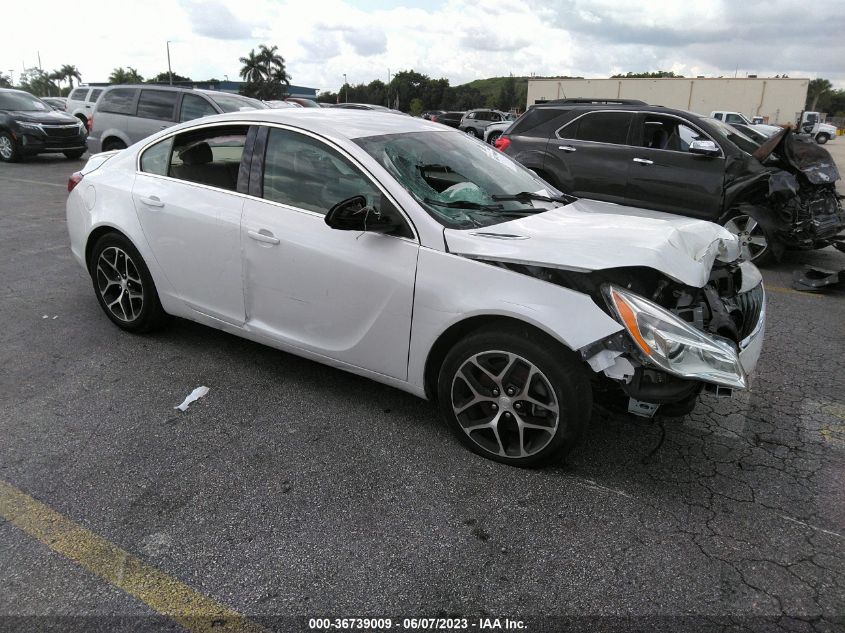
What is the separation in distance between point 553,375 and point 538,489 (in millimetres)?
554

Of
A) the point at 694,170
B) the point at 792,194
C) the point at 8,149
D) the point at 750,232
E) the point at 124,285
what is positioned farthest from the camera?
the point at 8,149

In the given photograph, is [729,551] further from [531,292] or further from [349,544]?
[349,544]

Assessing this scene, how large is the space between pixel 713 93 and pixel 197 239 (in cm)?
5799

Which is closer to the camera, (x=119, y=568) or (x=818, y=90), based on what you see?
(x=119, y=568)

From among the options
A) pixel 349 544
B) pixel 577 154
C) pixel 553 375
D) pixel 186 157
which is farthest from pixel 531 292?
pixel 577 154

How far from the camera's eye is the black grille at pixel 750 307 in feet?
10.4

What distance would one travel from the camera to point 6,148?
15016mm

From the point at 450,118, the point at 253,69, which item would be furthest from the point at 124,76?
the point at 450,118

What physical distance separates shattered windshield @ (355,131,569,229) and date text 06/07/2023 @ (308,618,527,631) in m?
1.77

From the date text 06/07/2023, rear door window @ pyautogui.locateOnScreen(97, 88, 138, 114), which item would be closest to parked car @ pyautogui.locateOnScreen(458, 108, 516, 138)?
rear door window @ pyautogui.locateOnScreen(97, 88, 138, 114)

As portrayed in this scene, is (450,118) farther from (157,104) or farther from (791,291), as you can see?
(791,291)

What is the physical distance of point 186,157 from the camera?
13.3ft

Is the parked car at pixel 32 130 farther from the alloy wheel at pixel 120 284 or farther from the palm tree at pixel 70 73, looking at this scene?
the palm tree at pixel 70 73

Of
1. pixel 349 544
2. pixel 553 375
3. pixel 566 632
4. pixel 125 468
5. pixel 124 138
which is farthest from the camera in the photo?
pixel 124 138
